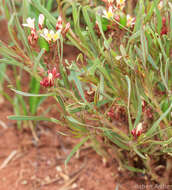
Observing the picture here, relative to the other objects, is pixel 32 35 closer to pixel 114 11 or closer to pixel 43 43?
pixel 43 43

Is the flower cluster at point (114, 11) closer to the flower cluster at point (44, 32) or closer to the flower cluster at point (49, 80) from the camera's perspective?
the flower cluster at point (44, 32)

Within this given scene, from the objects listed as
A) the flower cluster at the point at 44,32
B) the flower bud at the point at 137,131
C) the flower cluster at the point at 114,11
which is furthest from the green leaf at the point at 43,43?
the flower bud at the point at 137,131

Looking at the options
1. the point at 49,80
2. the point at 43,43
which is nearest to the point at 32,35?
the point at 43,43

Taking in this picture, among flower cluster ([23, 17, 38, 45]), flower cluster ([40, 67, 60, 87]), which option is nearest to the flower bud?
flower cluster ([40, 67, 60, 87])

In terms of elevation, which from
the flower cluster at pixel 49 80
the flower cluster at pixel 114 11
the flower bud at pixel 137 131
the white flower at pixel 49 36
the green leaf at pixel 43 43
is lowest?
the flower bud at pixel 137 131

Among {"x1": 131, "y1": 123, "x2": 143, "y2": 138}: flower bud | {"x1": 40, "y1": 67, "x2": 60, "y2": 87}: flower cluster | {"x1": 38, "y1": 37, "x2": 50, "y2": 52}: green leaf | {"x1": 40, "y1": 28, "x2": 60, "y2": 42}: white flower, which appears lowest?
{"x1": 131, "y1": 123, "x2": 143, "y2": 138}: flower bud

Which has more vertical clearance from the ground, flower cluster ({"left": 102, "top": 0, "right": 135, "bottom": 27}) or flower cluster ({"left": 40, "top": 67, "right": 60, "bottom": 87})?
flower cluster ({"left": 102, "top": 0, "right": 135, "bottom": 27})

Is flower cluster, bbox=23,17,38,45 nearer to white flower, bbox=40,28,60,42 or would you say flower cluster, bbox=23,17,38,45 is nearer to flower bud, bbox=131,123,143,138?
white flower, bbox=40,28,60,42

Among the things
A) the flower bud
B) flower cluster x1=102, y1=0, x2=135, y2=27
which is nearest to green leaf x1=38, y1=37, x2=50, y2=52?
flower cluster x1=102, y1=0, x2=135, y2=27

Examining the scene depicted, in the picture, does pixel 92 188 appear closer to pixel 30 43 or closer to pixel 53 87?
pixel 53 87

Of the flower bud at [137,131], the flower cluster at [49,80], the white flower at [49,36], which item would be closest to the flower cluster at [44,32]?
the white flower at [49,36]

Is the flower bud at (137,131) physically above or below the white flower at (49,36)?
below
